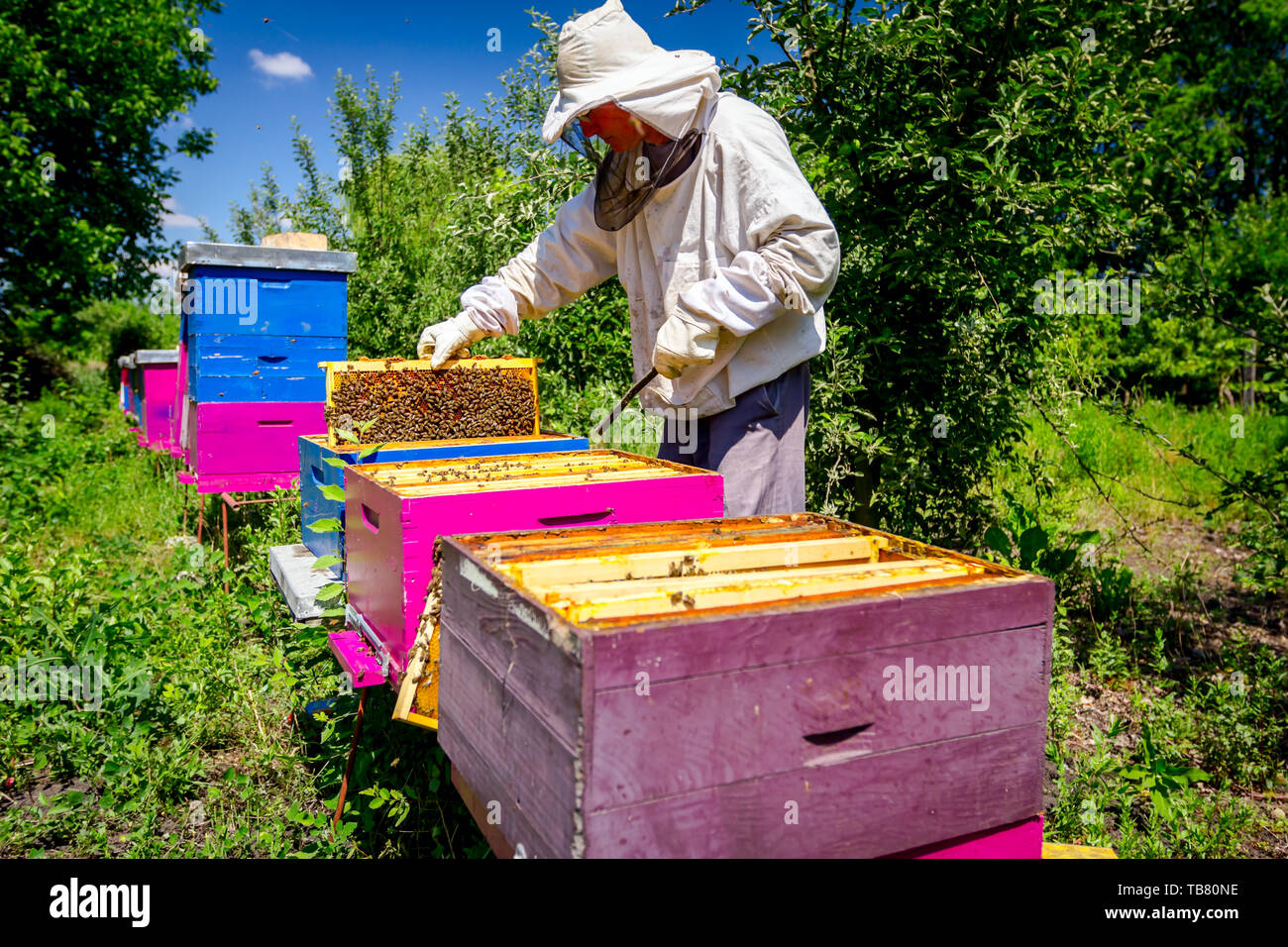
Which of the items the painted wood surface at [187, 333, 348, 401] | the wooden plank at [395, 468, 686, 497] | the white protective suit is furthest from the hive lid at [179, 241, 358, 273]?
the wooden plank at [395, 468, 686, 497]

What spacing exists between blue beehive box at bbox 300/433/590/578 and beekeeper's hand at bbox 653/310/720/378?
507 millimetres

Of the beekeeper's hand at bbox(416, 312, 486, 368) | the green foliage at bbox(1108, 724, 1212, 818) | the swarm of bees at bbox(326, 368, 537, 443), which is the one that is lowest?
the green foliage at bbox(1108, 724, 1212, 818)

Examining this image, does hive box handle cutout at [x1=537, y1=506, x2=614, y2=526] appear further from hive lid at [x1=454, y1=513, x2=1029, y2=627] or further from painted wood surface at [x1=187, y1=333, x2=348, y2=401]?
painted wood surface at [x1=187, y1=333, x2=348, y2=401]

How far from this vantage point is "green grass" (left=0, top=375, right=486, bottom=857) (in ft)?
8.73

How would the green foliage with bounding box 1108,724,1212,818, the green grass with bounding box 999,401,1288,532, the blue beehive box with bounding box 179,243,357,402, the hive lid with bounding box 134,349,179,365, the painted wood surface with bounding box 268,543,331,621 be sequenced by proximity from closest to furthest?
1. the painted wood surface with bounding box 268,543,331,621
2. the green foliage with bounding box 1108,724,1212,818
3. the blue beehive box with bounding box 179,243,357,402
4. the green grass with bounding box 999,401,1288,532
5. the hive lid with bounding box 134,349,179,365

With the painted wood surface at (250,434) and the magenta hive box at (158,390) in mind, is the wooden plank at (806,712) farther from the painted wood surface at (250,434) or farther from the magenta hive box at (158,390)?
the magenta hive box at (158,390)

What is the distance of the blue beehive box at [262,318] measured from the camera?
476cm

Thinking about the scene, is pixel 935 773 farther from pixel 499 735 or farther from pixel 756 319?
pixel 756 319

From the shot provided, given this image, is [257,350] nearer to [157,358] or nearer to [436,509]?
[436,509]

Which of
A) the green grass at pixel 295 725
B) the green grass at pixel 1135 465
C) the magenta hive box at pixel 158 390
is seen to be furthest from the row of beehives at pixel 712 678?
the magenta hive box at pixel 158 390

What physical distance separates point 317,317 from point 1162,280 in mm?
4179

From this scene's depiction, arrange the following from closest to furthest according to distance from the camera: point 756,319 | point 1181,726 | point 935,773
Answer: point 935,773 < point 756,319 < point 1181,726

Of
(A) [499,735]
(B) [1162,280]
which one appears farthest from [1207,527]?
(A) [499,735]

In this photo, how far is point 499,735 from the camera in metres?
1.37
